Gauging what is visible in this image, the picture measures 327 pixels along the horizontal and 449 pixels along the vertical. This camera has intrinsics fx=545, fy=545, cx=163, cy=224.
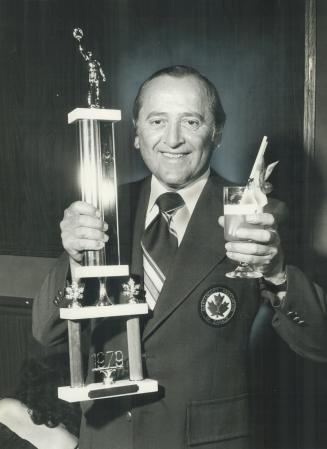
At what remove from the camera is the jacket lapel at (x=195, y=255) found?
4.77 feet

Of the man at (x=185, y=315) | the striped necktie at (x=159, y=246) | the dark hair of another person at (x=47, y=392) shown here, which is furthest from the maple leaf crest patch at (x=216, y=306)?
the dark hair of another person at (x=47, y=392)

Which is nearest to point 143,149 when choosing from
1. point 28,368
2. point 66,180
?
point 66,180

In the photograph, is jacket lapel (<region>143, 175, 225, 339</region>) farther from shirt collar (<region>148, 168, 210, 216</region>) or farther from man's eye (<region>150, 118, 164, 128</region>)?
man's eye (<region>150, 118, 164, 128</region>)

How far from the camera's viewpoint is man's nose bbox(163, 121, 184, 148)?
1.46 metres

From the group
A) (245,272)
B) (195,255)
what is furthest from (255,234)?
(195,255)

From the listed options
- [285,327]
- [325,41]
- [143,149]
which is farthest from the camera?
[325,41]

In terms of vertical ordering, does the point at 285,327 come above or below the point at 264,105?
below

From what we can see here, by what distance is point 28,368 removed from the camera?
7.03ft

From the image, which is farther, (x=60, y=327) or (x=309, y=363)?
(x=309, y=363)

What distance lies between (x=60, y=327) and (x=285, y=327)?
0.59 m

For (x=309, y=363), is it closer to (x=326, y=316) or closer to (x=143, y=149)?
(x=326, y=316)

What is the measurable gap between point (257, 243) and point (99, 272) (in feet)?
1.22

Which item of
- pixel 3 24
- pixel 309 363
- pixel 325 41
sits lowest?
pixel 309 363

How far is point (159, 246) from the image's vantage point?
153 cm
